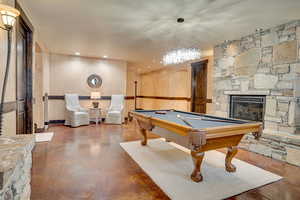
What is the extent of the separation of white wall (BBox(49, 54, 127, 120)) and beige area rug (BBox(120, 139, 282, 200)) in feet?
13.2

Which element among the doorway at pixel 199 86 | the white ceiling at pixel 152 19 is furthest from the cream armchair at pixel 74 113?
the doorway at pixel 199 86

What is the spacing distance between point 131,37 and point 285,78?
3400 mm

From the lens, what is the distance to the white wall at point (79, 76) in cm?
611

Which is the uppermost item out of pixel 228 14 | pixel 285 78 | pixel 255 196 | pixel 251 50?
pixel 228 14

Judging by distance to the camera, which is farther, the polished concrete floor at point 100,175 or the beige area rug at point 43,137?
the beige area rug at point 43,137

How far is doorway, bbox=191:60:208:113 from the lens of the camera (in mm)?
6191

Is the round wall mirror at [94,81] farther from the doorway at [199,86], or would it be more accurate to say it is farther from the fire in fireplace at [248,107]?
the fire in fireplace at [248,107]

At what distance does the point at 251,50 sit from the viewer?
3.80 m

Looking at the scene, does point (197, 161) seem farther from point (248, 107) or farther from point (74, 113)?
point (74, 113)

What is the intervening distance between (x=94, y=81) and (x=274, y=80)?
19.0 feet

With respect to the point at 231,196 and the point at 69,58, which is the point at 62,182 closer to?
the point at 231,196

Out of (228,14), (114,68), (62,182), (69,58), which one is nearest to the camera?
(62,182)

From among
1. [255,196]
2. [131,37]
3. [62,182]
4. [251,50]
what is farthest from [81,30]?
[255,196]

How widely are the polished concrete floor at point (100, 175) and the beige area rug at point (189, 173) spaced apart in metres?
0.11
